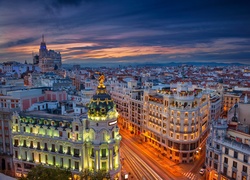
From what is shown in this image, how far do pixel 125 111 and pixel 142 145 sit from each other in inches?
1231

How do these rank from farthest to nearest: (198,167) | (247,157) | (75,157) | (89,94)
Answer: (89,94) < (198,167) < (75,157) < (247,157)

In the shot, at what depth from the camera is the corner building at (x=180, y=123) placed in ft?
313

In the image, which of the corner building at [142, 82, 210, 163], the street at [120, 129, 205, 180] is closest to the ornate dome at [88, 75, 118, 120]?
the street at [120, 129, 205, 180]

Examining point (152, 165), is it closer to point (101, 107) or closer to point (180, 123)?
point (180, 123)

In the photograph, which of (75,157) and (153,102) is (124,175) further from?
(153,102)

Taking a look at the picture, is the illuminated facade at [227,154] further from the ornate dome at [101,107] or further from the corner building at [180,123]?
the ornate dome at [101,107]

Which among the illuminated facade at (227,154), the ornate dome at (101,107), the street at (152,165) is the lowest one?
the street at (152,165)

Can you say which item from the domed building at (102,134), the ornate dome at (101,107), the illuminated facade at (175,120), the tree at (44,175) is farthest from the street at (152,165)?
the tree at (44,175)

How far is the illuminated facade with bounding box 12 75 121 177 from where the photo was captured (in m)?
70.8

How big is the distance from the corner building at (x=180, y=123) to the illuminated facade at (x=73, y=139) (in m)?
32.5

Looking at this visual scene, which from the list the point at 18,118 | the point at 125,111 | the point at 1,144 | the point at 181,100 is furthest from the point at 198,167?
the point at 1,144

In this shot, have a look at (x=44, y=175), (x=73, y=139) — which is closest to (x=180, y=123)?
(x=73, y=139)

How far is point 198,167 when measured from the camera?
91.4 meters

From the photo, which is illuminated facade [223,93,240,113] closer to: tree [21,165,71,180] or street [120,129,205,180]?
street [120,129,205,180]
